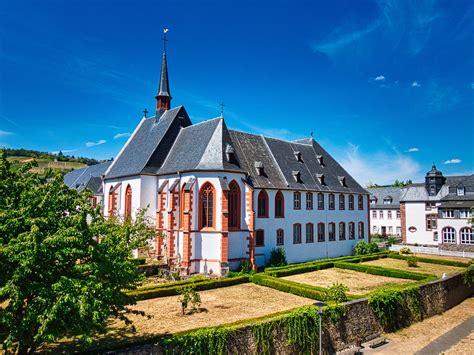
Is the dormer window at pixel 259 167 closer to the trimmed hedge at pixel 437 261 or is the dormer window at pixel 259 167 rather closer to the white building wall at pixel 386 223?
the trimmed hedge at pixel 437 261

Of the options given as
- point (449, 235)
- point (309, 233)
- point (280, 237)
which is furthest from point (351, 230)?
point (449, 235)

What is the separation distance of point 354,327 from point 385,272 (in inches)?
607

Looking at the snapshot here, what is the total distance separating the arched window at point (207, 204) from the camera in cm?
3009

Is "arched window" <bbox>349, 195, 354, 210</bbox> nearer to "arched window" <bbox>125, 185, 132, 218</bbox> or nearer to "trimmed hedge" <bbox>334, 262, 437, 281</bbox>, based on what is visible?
"trimmed hedge" <bbox>334, 262, 437, 281</bbox>

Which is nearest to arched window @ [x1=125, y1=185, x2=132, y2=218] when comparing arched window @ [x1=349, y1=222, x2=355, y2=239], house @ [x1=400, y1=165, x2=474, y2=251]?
arched window @ [x1=349, y1=222, x2=355, y2=239]

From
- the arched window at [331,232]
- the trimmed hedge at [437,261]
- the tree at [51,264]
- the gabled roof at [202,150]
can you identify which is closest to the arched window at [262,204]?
the gabled roof at [202,150]

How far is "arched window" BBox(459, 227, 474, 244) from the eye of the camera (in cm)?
4934

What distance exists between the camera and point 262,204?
112 ft

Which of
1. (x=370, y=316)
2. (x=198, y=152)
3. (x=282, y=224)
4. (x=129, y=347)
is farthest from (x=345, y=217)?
(x=129, y=347)

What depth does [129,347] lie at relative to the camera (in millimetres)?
11648

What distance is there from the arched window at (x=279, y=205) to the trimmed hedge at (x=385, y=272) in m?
8.10

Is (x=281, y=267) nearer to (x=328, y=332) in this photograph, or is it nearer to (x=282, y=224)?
(x=282, y=224)

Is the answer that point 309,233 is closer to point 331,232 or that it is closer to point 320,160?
point 331,232

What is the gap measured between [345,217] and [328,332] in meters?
28.4
